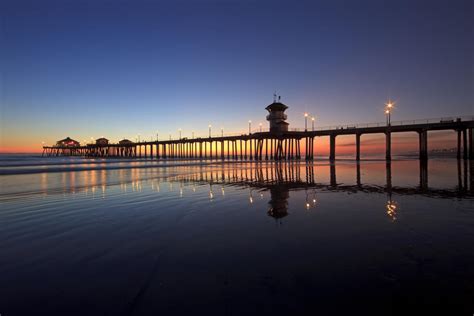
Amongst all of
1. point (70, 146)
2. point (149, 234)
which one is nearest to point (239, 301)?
point (149, 234)

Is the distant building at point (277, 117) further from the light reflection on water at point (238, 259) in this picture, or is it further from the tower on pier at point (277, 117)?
the light reflection on water at point (238, 259)

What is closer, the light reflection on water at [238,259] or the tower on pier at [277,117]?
the light reflection on water at [238,259]

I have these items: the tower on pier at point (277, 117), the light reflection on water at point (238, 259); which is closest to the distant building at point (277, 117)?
the tower on pier at point (277, 117)

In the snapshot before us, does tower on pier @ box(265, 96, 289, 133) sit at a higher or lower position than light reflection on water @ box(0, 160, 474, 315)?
higher

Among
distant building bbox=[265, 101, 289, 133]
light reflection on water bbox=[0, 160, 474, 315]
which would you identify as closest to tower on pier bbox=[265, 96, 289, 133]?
distant building bbox=[265, 101, 289, 133]

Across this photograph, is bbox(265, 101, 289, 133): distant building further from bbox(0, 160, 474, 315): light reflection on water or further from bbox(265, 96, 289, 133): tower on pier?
bbox(0, 160, 474, 315): light reflection on water

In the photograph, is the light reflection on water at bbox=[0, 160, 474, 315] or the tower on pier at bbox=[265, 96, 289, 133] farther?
the tower on pier at bbox=[265, 96, 289, 133]

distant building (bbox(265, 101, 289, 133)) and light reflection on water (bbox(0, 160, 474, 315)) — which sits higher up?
distant building (bbox(265, 101, 289, 133))

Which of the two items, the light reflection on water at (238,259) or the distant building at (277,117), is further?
the distant building at (277,117)

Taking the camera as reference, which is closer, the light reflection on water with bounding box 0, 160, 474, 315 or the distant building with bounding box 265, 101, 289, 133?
the light reflection on water with bounding box 0, 160, 474, 315

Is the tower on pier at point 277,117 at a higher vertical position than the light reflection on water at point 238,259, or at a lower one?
higher

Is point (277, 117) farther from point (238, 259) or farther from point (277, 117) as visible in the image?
point (238, 259)

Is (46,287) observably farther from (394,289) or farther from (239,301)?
(394,289)

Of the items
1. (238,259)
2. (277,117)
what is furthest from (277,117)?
(238,259)
